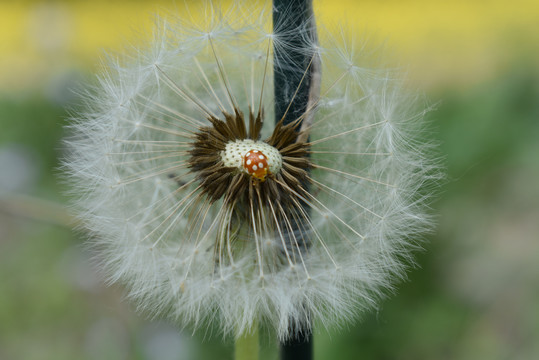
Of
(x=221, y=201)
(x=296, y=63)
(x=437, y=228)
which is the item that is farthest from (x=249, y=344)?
(x=437, y=228)

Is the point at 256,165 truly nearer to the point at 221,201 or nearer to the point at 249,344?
the point at 221,201

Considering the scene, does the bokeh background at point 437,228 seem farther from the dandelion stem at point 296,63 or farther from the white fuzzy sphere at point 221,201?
the dandelion stem at point 296,63

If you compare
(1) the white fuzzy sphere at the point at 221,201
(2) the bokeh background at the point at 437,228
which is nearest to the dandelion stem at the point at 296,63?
(1) the white fuzzy sphere at the point at 221,201

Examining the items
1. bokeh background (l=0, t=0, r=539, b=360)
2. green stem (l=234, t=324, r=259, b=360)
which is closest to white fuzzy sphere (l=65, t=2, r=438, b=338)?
green stem (l=234, t=324, r=259, b=360)

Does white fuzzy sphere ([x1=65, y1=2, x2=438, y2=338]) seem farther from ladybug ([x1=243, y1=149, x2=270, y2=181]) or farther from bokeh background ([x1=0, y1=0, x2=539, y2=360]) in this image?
bokeh background ([x1=0, y1=0, x2=539, y2=360])

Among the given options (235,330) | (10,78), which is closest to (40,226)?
(10,78)
